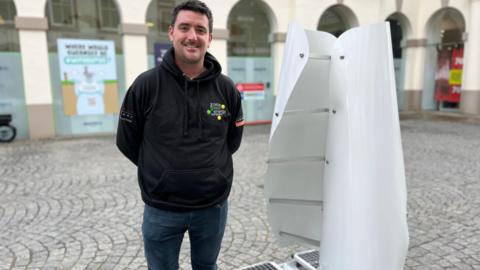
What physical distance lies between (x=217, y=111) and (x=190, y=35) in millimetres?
414

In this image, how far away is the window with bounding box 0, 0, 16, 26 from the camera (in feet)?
32.4

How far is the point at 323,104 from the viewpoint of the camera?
2076 millimetres

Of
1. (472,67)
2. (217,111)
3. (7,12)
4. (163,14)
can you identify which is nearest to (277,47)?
(163,14)

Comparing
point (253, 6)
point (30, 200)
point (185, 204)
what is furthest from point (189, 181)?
point (253, 6)

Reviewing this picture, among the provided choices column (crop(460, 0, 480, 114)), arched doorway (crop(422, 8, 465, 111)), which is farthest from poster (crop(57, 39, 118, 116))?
arched doorway (crop(422, 8, 465, 111))

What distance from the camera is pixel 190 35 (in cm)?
182

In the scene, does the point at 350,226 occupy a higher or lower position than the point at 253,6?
lower

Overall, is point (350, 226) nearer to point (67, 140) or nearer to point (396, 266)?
point (396, 266)

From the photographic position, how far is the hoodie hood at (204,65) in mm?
1897

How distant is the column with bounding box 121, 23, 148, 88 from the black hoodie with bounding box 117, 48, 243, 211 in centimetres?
973

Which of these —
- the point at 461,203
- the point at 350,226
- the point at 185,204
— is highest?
the point at 185,204

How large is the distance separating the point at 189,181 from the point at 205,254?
561 millimetres

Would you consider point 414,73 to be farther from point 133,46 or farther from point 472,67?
point 133,46

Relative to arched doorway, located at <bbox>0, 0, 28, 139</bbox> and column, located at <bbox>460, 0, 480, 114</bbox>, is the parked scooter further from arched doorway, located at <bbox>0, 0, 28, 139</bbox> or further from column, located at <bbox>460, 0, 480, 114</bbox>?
column, located at <bbox>460, 0, 480, 114</bbox>
